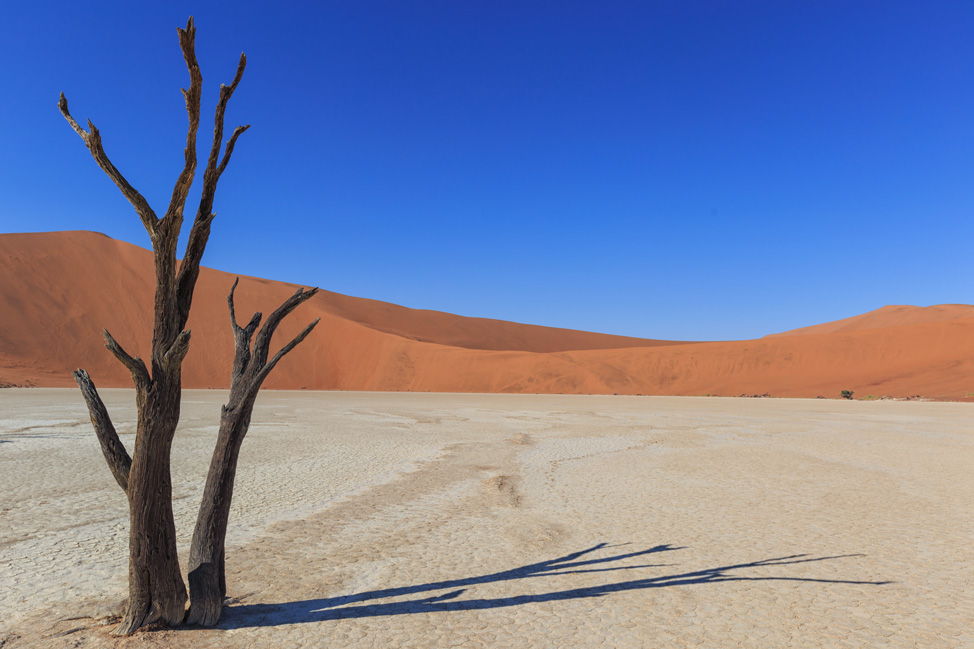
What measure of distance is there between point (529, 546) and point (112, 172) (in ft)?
15.0

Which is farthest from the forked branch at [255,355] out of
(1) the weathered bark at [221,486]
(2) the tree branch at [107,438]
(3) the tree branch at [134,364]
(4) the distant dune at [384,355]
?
(4) the distant dune at [384,355]

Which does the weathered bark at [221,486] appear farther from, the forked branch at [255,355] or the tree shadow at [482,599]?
the tree shadow at [482,599]

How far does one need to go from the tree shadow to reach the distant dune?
38390mm

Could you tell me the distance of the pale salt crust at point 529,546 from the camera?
13.2ft

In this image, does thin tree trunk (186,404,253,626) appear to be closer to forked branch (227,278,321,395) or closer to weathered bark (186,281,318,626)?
weathered bark (186,281,318,626)

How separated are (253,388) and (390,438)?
1062 centimetres

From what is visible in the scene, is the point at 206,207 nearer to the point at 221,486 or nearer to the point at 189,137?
the point at 189,137

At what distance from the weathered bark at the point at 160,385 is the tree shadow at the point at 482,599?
0.55m

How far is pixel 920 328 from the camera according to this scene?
47.6 m

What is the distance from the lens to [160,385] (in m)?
3.59

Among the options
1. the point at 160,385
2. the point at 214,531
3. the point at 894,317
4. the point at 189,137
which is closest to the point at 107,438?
the point at 160,385

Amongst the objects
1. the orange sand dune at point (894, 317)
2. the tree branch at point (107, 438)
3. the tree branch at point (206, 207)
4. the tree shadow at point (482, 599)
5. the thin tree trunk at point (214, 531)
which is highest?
the orange sand dune at point (894, 317)

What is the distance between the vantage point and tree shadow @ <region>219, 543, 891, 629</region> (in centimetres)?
417

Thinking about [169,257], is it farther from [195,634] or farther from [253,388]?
[195,634]
